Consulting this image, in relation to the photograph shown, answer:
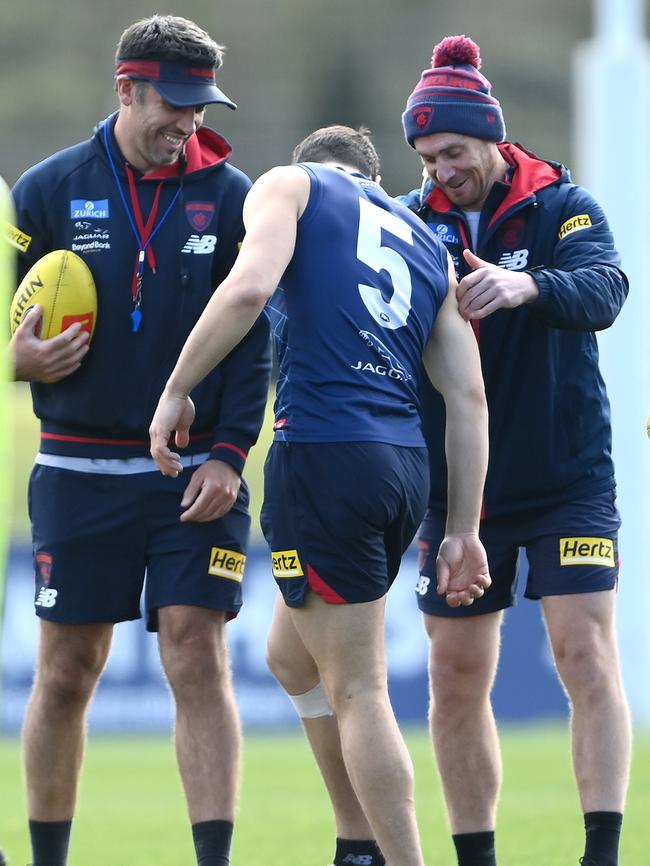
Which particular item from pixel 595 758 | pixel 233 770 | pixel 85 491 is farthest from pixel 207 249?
pixel 595 758

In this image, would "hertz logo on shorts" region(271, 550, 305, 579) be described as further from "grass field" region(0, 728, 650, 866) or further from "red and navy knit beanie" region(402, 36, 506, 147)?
"grass field" region(0, 728, 650, 866)

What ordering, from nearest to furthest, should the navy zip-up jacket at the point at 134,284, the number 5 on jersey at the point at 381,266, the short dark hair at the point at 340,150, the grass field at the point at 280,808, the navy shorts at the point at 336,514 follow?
the navy shorts at the point at 336,514 → the number 5 on jersey at the point at 381,266 → the short dark hair at the point at 340,150 → the navy zip-up jacket at the point at 134,284 → the grass field at the point at 280,808

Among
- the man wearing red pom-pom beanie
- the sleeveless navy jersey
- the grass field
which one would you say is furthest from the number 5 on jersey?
the grass field

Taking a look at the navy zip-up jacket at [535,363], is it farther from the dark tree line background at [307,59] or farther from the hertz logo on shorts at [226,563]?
the dark tree line background at [307,59]

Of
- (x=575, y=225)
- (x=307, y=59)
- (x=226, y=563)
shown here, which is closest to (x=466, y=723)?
(x=226, y=563)

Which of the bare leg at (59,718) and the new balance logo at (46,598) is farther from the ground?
the new balance logo at (46,598)

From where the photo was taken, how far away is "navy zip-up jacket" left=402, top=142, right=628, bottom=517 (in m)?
5.90

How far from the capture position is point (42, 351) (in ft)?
18.7

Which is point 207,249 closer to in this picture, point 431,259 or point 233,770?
point 431,259

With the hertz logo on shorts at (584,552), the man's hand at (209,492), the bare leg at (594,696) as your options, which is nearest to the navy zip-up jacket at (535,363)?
the hertz logo on shorts at (584,552)

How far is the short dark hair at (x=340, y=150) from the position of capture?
219 inches

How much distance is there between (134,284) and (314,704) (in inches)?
59.1

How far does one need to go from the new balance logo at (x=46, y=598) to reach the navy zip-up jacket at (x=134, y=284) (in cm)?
46

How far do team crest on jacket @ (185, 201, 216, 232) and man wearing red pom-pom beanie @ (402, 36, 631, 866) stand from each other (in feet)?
2.33
